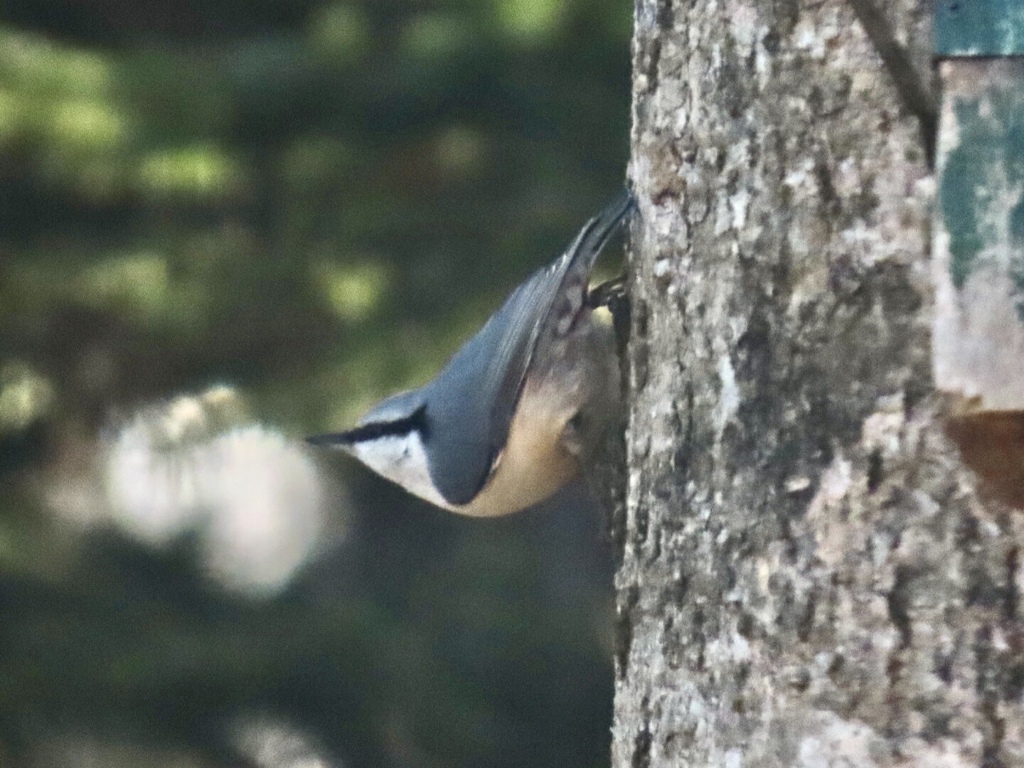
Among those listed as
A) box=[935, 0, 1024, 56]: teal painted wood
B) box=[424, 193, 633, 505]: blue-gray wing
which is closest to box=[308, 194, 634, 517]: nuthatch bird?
box=[424, 193, 633, 505]: blue-gray wing

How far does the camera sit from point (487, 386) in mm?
2561

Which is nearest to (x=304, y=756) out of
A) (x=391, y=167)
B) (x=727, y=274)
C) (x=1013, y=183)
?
(x=391, y=167)

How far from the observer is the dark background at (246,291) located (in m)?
3.40

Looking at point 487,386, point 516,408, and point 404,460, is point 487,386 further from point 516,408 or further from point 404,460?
point 404,460

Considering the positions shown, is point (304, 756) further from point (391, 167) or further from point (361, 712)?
point (391, 167)

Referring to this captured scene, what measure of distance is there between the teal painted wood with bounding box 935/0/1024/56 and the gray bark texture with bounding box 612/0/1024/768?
0.27 ft

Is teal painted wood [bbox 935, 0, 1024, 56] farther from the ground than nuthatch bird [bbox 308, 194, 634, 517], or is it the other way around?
teal painted wood [bbox 935, 0, 1024, 56]

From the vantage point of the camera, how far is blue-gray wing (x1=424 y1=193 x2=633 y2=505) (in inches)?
95.9

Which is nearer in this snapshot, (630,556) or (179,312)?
(630,556)

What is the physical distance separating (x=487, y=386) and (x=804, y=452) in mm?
1211

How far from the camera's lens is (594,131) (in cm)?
376

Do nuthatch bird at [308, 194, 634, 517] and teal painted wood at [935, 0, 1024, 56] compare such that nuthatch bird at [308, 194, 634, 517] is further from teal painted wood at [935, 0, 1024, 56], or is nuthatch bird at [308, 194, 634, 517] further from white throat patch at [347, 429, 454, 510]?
teal painted wood at [935, 0, 1024, 56]

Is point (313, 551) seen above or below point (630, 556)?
below

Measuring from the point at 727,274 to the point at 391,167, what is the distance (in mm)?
2209
